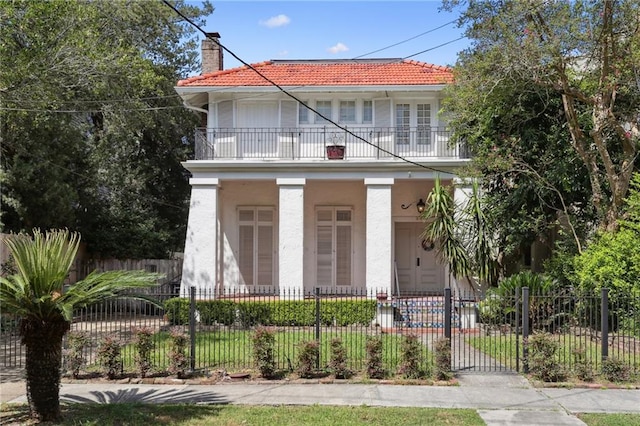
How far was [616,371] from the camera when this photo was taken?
30.3 feet

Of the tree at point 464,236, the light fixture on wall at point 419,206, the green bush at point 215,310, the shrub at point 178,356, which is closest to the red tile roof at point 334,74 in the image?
the light fixture on wall at point 419,206

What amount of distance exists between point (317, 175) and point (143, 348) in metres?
8.71

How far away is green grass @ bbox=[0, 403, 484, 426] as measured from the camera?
714 cm

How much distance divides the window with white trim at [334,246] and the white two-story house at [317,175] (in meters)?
0.03

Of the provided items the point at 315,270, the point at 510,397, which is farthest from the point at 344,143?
the point at 510,397

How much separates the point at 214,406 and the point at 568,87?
1029cm

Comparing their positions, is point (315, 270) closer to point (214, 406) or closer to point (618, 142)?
point (618, 142)

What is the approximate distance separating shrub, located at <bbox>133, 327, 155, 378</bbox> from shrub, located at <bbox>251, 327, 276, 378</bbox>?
1807 millimetres

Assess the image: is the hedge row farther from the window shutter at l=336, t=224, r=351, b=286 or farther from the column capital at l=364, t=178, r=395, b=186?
the column capital at l=364, t=178, r=395, b=186

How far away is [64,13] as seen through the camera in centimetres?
1238

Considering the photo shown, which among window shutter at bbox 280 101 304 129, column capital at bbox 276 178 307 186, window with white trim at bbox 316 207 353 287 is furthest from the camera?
window with white trim at bbox 316 207 353 287

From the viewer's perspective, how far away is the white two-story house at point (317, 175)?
55.3 feet

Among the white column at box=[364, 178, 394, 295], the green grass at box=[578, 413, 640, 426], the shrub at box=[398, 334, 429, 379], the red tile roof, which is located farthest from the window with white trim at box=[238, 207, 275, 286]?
the green grass at box=[578, 413, 640, 426]

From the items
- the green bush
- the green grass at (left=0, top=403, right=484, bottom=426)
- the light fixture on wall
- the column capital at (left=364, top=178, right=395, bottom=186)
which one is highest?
the column capital at (left=364, top=178, right=395, bottom=186)
